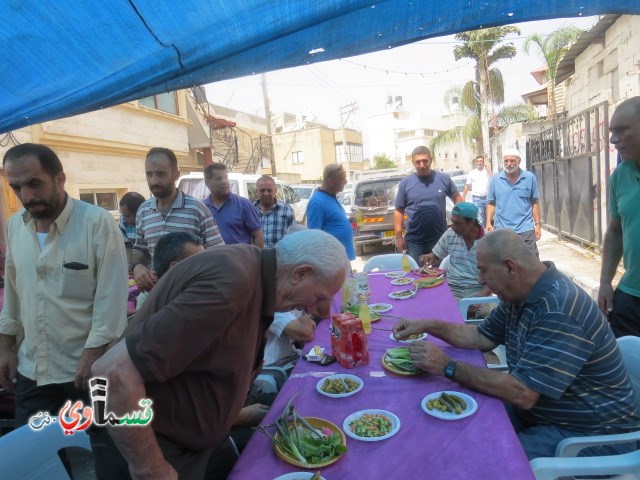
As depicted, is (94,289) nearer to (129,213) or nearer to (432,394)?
(432,394)

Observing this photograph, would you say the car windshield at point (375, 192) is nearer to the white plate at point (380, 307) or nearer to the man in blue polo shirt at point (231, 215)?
the man in blue polo shirt at point (231, 215)

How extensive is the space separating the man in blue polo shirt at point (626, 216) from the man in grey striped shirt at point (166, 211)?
2899 millimetres

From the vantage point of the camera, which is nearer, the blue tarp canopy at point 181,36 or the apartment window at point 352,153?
the blue tarp canopy at point 181,36

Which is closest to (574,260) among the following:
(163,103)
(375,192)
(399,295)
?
(375,192)

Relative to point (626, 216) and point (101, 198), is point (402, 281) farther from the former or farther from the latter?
point (101, 198)

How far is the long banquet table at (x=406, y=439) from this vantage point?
1.46 m

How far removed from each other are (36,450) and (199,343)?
1.11 metres

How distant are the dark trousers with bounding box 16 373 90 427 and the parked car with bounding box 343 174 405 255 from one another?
7549mm

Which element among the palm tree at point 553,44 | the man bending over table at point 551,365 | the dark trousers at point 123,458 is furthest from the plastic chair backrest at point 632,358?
Answer: the palm tree at point 553,44

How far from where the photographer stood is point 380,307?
3375 millimetres

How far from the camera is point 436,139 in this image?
26.2 meters

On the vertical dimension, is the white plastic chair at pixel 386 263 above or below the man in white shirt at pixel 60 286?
below

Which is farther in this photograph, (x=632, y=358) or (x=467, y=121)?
(x=467, y=121)

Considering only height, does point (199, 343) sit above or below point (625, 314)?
above
